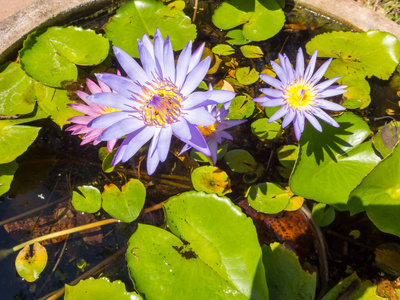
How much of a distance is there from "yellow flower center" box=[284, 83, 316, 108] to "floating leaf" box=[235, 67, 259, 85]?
0.70 metres

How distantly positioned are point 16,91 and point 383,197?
2.59 meters

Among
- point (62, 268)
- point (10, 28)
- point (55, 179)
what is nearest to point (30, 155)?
point (55, 179)

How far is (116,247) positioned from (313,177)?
1.36m

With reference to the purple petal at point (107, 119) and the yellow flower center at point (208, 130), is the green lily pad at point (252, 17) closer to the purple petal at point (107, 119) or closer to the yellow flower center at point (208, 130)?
the yellow flower center at point (208, 130)

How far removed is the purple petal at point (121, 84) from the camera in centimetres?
136

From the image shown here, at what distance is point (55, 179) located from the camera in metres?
2.23

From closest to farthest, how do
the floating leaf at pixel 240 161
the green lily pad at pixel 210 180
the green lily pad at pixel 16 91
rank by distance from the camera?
the green lily pad at pixel 210 180, the floating leaf at pixel 240 161, the green lily pad at pixel 16 91

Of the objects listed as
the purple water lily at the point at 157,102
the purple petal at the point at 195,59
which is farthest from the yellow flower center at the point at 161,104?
the purple petal at the point at 195,59

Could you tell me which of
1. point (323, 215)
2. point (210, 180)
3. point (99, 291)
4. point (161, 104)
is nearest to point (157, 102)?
point (161, 104)

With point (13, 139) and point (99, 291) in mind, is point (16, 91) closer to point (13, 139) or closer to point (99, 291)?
point (13, 139)

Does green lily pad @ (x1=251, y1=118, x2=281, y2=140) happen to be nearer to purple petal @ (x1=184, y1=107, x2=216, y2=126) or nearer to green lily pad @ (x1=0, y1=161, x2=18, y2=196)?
purple petal @ (x1=184, y1=107, x2=216, y2=126)

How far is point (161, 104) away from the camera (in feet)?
4.47

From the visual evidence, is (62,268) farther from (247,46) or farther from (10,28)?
(247,46)

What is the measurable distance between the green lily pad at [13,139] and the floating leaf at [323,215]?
1.97m
